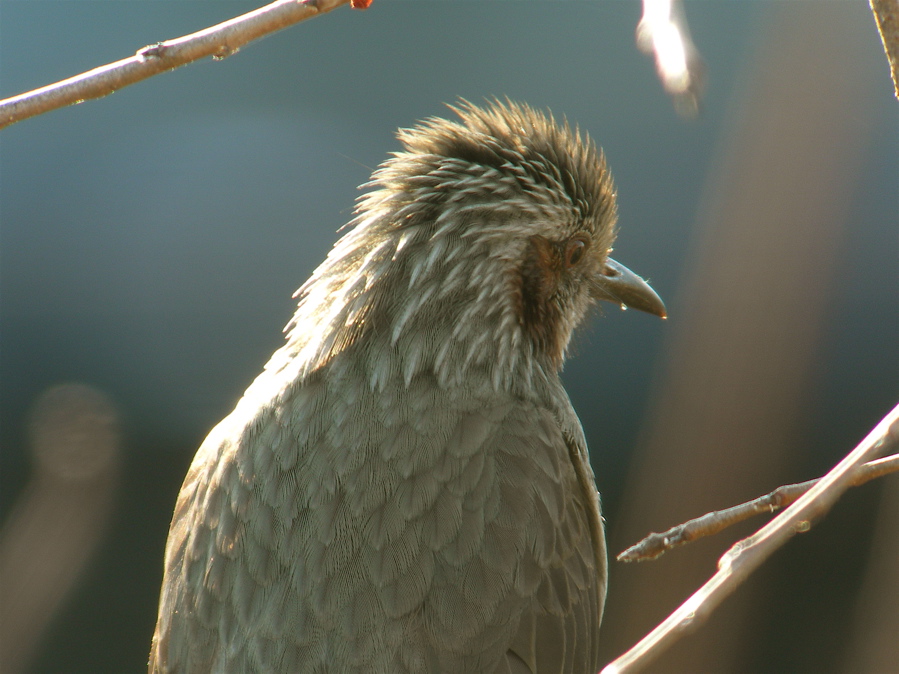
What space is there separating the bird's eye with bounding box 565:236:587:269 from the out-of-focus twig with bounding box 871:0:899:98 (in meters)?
1.32

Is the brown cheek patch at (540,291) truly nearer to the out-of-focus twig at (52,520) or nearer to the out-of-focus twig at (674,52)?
the out-of-focus twig at (674,52)

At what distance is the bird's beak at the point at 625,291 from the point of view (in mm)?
2762

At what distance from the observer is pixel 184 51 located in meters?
1.28

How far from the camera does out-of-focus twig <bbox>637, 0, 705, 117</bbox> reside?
0.95 m

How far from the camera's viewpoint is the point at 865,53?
3668mm

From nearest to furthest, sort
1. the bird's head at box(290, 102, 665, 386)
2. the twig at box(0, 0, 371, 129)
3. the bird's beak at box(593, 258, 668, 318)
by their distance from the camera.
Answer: the twig at box(0, 0, 371, 129) < the bird's head at box(290, 102, 665, 386) < the bird's beak at box(593, 258, 668, 318)

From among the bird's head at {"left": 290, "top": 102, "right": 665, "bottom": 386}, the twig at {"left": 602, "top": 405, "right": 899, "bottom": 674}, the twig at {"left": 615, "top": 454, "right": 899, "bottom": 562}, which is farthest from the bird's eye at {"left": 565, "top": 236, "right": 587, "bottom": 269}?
the twig at {"left": 602, "top": 405, "right": 899, "bottom": 674}

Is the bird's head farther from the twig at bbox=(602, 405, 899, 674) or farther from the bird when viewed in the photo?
the twig at bbox=(602, 405, 899, 674)

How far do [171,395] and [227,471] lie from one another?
200cm

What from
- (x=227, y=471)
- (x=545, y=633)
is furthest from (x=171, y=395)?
A: (x=545, y=633)

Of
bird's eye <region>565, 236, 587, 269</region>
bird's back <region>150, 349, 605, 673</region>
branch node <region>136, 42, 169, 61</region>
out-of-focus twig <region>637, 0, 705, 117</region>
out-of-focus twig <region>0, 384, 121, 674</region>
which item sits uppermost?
out-of-focus twig <region>637, 0, 705, 117</region>

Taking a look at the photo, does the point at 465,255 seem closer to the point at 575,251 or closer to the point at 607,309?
the point at 575,251

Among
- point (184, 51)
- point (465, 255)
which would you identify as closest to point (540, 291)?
point (465, 255)

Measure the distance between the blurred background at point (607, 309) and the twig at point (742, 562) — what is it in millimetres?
2633
